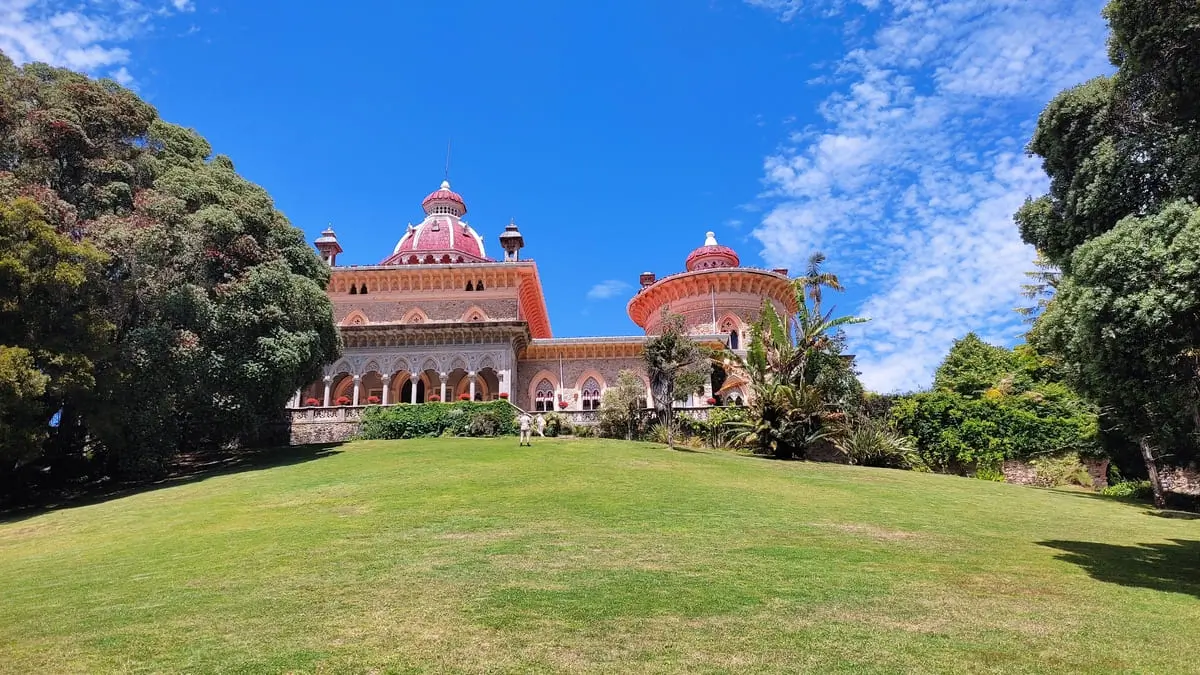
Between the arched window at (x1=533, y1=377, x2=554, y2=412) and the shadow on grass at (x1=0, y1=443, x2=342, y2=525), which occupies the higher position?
the arched window at (x1=533, y1=377, x2=554, y2=412)

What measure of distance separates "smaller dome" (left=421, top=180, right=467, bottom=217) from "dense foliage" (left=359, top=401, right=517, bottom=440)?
27.9 meters

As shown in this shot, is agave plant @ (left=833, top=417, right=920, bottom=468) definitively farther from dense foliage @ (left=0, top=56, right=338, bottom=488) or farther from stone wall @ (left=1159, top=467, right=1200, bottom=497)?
dense foliage @ (left=0, top=56, right=338, bottom=488)

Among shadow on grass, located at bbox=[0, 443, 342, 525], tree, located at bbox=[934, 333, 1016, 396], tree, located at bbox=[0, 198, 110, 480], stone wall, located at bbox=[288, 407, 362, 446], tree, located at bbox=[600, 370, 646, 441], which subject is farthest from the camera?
tree, located at bbox=[934, 333, 1016, 396]

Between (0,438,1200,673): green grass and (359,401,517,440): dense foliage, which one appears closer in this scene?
(0,438,1200,673): green grass

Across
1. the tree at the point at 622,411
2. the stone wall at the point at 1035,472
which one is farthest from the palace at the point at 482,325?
the stone wall at the point at 1035,472

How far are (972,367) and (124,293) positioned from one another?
35.7m

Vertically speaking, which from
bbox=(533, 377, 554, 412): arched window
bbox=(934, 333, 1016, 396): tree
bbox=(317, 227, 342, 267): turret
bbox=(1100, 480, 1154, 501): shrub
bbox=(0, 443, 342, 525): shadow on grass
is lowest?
bbox=(0, 443, 342, 525): shadow on grass

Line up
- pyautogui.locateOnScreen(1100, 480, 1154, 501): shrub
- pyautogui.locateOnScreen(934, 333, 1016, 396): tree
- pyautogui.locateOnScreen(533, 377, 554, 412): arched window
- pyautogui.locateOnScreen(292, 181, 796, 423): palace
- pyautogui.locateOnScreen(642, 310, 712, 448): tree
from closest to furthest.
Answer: pyautogui.locateOnScreen(1100, 480, 1154, 501): shrub → pyautogui.locateOnScreen(642, 310, 712, 448): tree → pyautogui.locateOnScreen(934, 333, 1016, 396): tree → pyautogui.locateOnScreen(292, 181, 796, 423): palace → pyautogui.locateOnScreen(533, 377, 554, 412): arched window

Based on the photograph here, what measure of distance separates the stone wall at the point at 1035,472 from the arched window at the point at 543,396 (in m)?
23.3

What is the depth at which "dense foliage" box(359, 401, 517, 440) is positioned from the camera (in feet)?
93.6

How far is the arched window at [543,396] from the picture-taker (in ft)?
132

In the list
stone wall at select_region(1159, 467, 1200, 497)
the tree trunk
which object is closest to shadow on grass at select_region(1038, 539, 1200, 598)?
the tree trunk

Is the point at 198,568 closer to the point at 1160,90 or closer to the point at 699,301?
the point at 1160,90

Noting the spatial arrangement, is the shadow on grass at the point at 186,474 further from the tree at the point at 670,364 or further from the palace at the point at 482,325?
the tree at the point at 670,364
